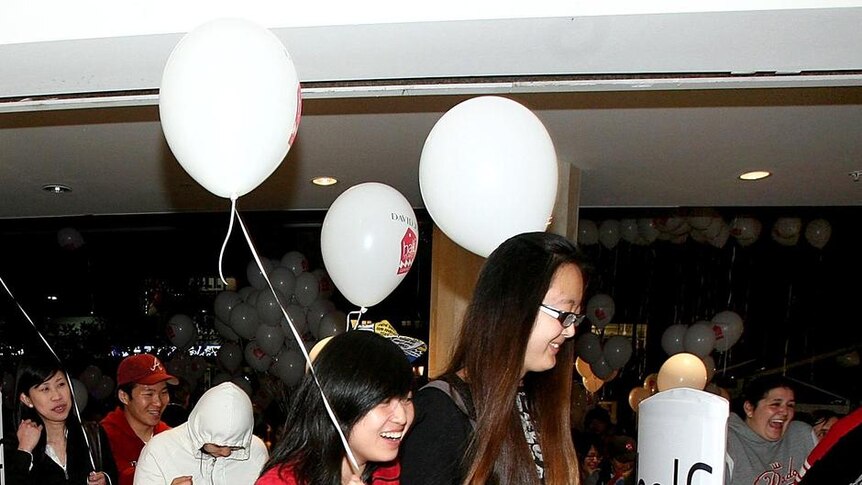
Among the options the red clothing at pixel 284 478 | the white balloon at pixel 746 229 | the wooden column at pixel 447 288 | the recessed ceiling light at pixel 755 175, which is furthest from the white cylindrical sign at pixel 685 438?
the white balloon at pixel 746 229

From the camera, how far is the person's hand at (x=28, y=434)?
3.02 m

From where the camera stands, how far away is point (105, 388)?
6.05 meters

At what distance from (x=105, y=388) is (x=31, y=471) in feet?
10.6

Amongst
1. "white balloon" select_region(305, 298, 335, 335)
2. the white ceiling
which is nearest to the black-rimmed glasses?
the white ceiling

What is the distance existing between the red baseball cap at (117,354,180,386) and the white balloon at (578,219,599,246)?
2.89m

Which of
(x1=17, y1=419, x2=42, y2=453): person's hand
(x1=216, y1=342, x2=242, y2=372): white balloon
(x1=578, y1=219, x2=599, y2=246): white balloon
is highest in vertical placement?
(x1=578, y1=219, x2=599, y2=246): white balloon

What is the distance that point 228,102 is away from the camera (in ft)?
5.18

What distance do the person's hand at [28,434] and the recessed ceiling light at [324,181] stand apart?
7.27 feet

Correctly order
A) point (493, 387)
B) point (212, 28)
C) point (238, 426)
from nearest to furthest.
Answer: point (493, 387)
point (212, 28)
point (238, 426)

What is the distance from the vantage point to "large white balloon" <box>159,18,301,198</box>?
1583mm

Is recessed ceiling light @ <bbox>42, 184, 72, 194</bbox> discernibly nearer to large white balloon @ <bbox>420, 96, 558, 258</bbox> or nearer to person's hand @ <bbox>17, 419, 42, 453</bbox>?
person's hand @ <bbox>17, 419, 42, 453</bbox>

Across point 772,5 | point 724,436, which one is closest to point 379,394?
point 724,436

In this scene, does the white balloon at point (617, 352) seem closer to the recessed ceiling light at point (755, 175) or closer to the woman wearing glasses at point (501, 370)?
the recessed ceiling light at point (755, 175)

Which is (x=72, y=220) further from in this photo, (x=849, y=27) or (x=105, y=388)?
(x=849, y=27)
